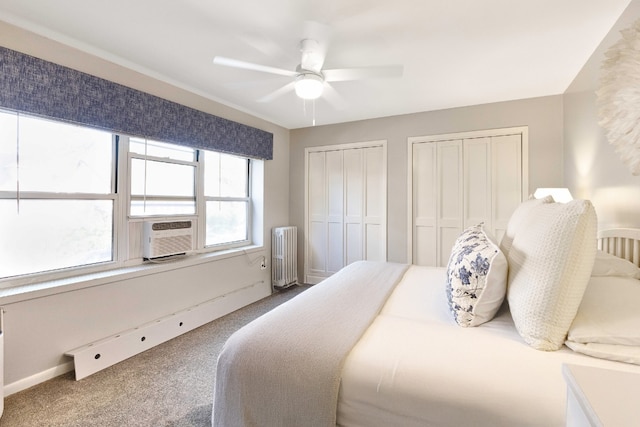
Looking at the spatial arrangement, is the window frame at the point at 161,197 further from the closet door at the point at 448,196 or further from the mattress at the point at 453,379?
the closet door at the point at 448,196

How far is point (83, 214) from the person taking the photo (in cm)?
231

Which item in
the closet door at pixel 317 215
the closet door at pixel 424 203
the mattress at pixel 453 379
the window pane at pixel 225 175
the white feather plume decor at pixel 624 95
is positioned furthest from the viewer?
the closet door at pixel 317 215

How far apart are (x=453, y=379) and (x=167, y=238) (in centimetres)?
263

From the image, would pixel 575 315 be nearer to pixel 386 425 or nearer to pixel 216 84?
pixel 386 425

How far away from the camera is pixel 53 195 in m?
2.12

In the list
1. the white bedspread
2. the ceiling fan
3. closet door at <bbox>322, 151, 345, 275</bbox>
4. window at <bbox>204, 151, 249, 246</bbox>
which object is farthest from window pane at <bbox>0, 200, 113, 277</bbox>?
closet door at <bbox>322, 151, 345, 275</bbox>

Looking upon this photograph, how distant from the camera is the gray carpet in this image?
1.65 m

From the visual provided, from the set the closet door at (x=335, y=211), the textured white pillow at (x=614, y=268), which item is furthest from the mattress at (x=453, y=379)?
the closet door at (x=335, y=211)

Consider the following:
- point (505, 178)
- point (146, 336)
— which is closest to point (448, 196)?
point (505, 178)

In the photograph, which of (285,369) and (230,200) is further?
(230,200)

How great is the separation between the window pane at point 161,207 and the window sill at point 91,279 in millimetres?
464

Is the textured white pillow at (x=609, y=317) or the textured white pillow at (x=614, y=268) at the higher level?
the textured white pillow at (x=614, y=268)

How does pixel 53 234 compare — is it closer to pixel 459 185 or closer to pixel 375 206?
pixel 375 206

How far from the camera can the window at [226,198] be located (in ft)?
11.2
